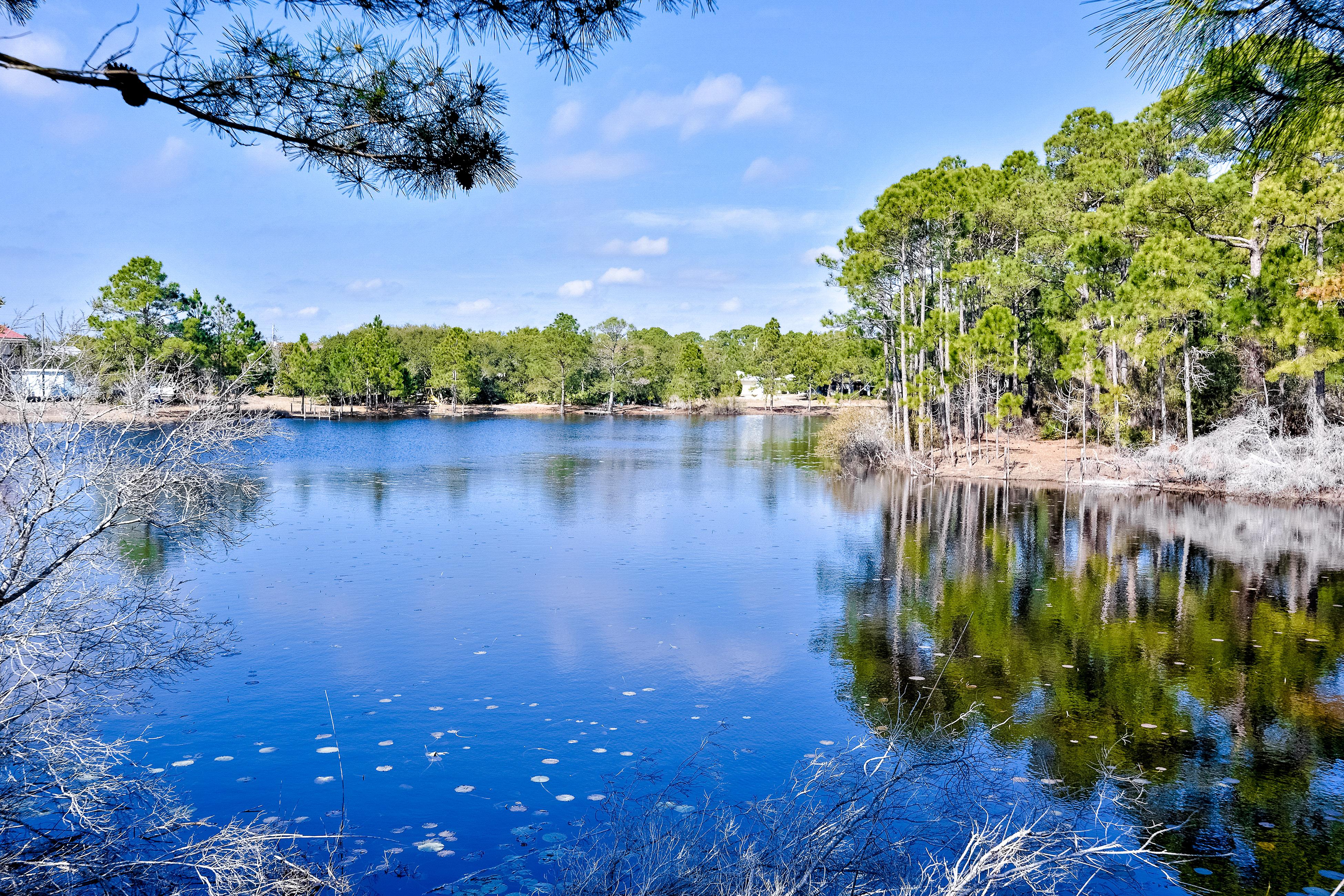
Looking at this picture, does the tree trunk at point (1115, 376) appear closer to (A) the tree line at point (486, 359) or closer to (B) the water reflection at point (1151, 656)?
(B) the water reflection at point (1151, 656)

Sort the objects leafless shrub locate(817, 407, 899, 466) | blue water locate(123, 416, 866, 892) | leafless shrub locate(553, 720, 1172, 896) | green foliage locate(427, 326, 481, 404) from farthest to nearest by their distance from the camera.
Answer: green foliage locate(427, 326, 481, 404)
leafless shrub locate(817, 407, 899, 466)
blue water locate(123, 416, 866, 892)
leafless shrub locate(553, 720, 1172, 896)

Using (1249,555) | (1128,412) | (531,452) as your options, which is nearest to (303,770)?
(1249,555)

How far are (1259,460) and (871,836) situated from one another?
23.1 metres

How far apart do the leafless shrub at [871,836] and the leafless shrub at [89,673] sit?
73.7 inches

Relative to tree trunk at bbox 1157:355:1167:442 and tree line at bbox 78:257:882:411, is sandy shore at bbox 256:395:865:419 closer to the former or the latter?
tree line at bbox 78:257:882:411

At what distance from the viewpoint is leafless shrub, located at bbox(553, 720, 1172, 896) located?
4.75 metres

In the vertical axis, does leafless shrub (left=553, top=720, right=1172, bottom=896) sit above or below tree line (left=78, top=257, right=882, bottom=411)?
below

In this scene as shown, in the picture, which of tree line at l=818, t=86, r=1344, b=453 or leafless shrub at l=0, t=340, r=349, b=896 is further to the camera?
tree line at l=818, t=86, r=1344, b=453

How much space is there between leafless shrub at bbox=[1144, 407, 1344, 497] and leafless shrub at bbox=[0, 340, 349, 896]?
24.7 meters

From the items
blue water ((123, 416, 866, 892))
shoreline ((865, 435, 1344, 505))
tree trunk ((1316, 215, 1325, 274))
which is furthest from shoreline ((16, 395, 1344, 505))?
tree trunk ((1316, 215, 1325, 274))

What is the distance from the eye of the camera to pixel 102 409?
662cm

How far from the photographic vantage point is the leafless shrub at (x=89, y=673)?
526 centimetres

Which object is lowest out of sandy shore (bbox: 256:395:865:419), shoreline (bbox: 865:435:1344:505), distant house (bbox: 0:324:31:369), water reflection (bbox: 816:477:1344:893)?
water reflection (bbox: 816:477:1344:893)

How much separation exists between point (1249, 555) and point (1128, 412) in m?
15.4
